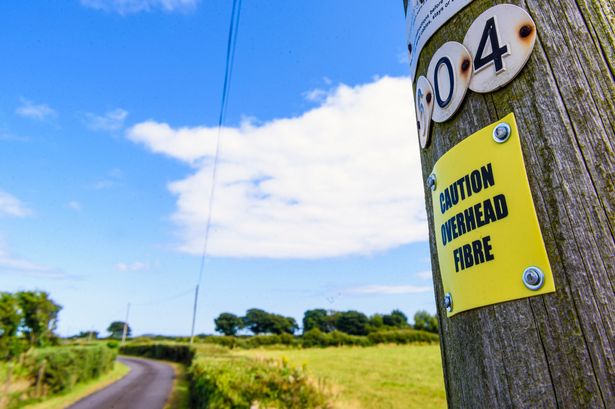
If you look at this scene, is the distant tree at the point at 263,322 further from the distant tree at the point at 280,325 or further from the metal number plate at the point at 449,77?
the metal number plate at the point at 449,77

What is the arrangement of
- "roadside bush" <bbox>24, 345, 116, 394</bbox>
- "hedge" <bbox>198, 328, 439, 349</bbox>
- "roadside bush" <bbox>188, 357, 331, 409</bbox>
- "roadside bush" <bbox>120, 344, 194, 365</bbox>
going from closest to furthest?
"roadside bush" <bbox>188, 357, 331, 409</bbox> → "roadside bush" <bbox>24, 345, 116, 394</bbox> → "roadside bush" <bbox>120, 344, 194, 365</bbox> → "hedge" <bbox>198, 328, 439, 349</bbox>

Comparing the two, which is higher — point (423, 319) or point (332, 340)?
point (423, 319)

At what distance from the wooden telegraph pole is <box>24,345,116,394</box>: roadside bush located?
19.1m

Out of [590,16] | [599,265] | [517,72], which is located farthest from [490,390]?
[590,16]

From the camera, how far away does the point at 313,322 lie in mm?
81750

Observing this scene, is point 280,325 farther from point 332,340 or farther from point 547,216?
point 547,216

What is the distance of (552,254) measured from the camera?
638 millimetres

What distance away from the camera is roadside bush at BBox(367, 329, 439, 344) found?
4478 centimetres

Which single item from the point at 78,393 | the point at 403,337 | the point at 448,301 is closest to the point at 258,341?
the point at 403,337

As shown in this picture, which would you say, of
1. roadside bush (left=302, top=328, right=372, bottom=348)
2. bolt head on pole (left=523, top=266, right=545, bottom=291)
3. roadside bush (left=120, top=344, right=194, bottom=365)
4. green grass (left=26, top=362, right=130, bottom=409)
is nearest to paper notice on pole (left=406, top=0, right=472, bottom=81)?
bolt head on pole (left=523, top=266, right=545, bottom=291)

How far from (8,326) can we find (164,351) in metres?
27.5

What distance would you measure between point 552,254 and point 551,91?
1.05 feet

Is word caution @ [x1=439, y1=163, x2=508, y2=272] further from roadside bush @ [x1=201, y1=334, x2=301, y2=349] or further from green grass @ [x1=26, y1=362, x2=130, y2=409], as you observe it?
roadside bush @ [x1=201, y1=334, x2=301, y2=349]

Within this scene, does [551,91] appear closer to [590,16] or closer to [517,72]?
[517,72]
